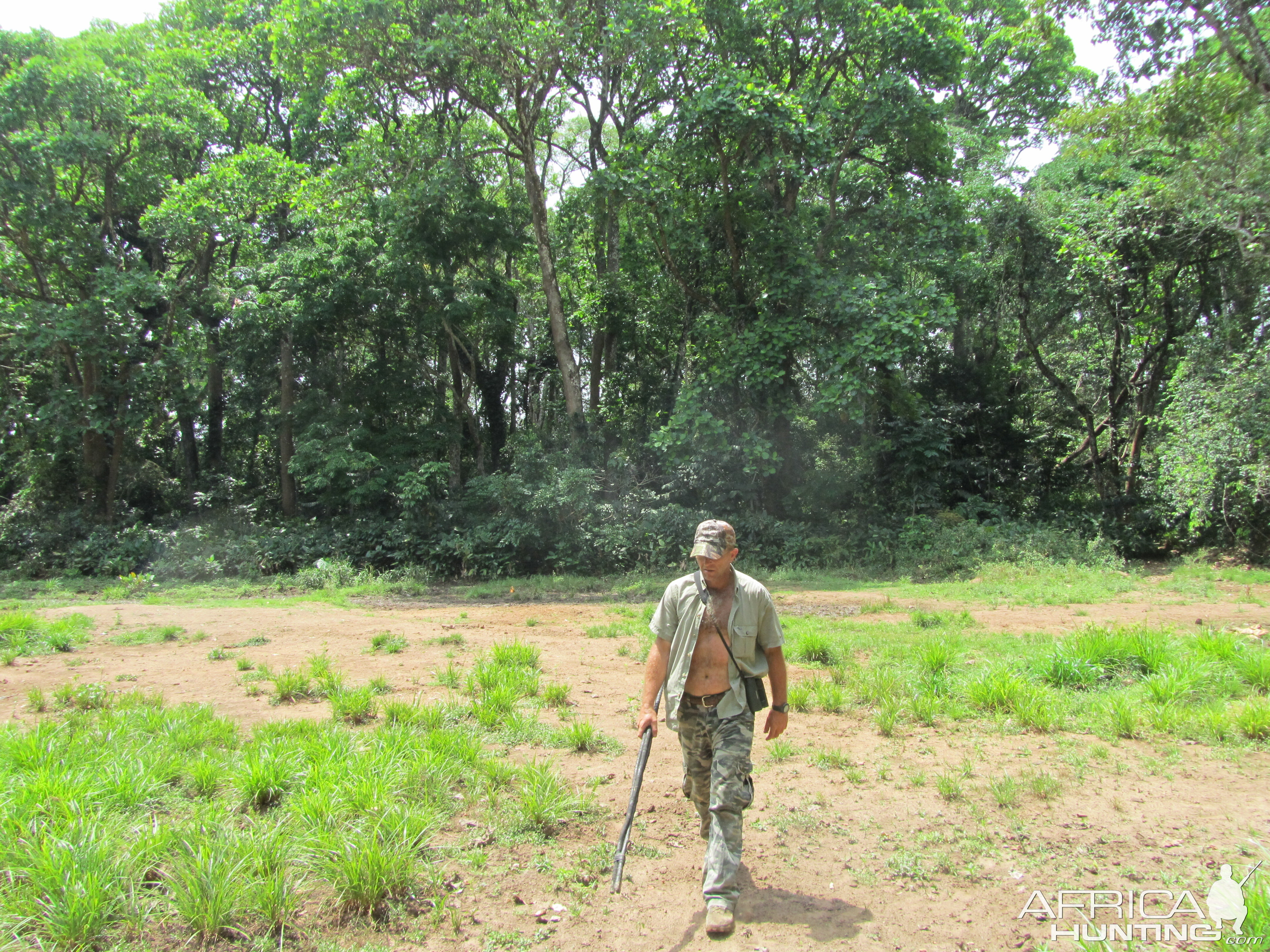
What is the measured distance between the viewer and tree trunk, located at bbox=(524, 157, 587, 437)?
715 inches

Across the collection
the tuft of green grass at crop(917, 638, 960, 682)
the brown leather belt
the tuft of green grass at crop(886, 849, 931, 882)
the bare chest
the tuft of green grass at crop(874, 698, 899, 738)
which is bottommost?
the tuft of green grass at crop(886, 849, 931, 882)

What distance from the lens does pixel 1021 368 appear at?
66.9 feet

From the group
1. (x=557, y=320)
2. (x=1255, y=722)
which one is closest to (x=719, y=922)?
(x=1255, y=722)

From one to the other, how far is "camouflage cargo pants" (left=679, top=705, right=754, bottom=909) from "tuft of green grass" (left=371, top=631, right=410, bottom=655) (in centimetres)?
541

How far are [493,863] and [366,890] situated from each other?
2.26 ft

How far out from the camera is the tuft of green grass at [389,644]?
8.51 meters

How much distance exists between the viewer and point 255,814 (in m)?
4.14

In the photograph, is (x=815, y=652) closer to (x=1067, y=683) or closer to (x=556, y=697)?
(x=1067, y=683)

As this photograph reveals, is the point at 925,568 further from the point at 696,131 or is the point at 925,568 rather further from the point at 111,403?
the point at 111,403

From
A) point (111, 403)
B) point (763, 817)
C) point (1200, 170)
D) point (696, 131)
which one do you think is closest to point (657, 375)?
point (696, 131)

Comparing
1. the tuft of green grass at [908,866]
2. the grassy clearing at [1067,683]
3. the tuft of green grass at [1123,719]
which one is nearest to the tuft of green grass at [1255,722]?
the grassy clearing at [1067,683]

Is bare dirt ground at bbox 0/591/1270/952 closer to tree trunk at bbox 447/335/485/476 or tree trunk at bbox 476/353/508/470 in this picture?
tree trunk at bbox 447/335/485/476

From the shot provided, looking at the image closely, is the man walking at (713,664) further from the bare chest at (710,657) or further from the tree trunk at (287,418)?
the tree trunk at (287,418)

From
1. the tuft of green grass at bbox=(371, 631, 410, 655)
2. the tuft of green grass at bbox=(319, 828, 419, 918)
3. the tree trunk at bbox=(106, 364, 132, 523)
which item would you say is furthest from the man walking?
the tree trunk at bbox=(106, 364, 132, 523)
